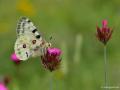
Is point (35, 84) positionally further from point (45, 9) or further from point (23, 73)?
point (45, 9)

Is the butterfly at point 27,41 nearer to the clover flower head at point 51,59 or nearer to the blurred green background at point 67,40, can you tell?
the clover flower head at point 51,59

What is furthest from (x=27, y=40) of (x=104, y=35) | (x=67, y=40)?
(x=67, y=40)

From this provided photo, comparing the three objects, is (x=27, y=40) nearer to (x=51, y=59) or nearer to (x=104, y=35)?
(x=51, y=59)

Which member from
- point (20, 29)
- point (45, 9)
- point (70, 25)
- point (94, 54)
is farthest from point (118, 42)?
point (20, 29)

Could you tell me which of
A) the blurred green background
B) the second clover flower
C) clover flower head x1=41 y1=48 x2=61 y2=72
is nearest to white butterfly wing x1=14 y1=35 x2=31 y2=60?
clover flower head x1=41 y1=48 x2=61 y2=72

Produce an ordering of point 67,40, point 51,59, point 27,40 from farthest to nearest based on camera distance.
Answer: point 67,40
point 27,40
point 51,59

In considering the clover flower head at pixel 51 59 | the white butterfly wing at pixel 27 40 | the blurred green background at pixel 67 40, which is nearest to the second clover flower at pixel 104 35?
the clover flower head at pixel 51 59
